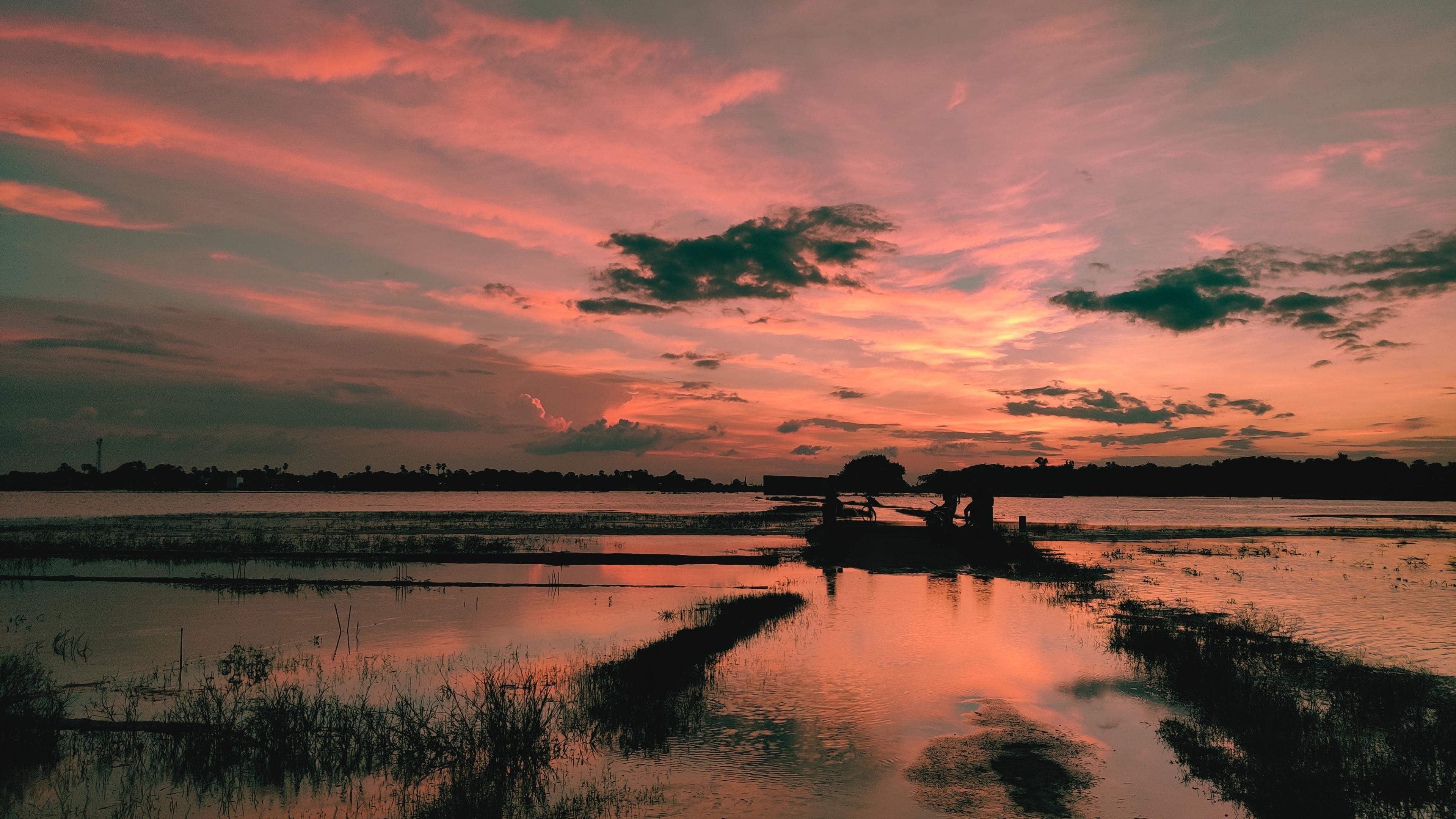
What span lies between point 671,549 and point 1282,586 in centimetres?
3086

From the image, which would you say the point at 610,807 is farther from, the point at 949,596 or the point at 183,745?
the point at 949,596

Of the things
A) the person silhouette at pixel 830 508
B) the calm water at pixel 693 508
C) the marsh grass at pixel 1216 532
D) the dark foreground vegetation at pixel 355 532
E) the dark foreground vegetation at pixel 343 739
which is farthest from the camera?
the calm water at pixel 693 508

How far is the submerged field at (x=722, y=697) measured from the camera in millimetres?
10133

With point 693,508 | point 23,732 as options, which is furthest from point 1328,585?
point 693,508

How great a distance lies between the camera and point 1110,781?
34.5 feet

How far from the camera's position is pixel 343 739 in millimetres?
11773

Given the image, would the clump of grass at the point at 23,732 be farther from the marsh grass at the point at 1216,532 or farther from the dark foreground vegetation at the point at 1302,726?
the marsh grass at the point at 1216,532

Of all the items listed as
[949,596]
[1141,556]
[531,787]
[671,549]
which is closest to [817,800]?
[531,787]

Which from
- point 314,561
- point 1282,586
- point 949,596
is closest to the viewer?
point 949,596

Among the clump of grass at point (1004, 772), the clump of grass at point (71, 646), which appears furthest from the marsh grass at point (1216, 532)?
the clump of grass at point (71, 646)

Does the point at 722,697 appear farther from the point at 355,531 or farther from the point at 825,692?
the point at 355,531

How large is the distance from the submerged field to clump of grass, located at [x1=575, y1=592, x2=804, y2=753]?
0.30 feet

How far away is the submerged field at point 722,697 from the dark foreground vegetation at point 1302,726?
67mm

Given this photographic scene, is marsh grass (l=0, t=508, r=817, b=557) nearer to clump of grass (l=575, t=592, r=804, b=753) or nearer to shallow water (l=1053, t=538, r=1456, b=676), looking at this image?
clump of grass (l=575, t=592, r=804, b=753)
